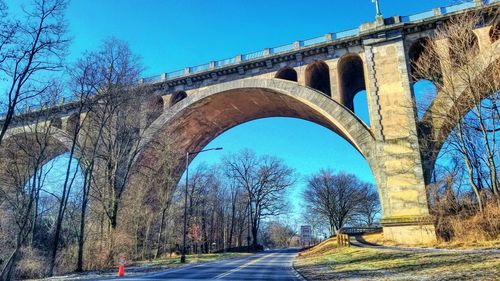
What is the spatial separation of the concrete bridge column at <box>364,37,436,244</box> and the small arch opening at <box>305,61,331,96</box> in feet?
15.1

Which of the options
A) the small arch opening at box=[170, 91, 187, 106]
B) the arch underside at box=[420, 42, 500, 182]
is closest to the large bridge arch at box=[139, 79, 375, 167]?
the small arch opening at box=[170, 91, 187, 106]

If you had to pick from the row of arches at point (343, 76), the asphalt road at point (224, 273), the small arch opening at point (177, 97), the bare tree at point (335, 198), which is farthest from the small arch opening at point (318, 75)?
the bare tree at point (335, 198)

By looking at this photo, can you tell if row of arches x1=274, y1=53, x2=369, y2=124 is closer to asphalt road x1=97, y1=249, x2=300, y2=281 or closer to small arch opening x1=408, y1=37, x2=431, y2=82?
small arch opening x1=408, y1=37, x2=431, y2=82

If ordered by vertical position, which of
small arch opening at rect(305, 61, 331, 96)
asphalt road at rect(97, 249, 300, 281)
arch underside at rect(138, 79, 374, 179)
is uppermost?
small arch opening at rect(305, 61, 331, 96)

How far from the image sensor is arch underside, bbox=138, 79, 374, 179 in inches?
977

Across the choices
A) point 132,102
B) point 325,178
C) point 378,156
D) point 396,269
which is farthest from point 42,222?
point 325,178

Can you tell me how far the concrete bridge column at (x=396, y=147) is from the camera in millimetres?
19938

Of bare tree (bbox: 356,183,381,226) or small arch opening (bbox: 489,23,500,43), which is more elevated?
small arch opening (bbox: 489,23,500,43)

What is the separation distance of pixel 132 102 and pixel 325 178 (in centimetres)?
4457

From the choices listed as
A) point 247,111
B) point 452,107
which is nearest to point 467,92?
point 452,107

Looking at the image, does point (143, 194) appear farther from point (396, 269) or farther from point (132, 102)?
point (396, 269)

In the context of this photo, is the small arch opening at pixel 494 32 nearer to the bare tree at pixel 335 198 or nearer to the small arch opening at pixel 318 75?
the small arch opening at pixel 318 75

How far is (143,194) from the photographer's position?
1123 inches

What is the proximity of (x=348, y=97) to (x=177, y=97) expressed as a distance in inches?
612
